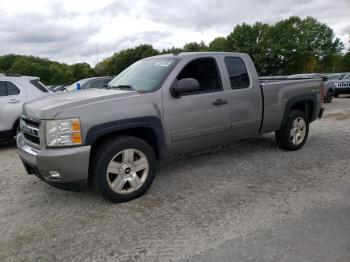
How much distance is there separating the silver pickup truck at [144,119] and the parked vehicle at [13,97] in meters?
3.27

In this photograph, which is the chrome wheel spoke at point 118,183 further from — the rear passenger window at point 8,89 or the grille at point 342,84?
the grille at point 342,84

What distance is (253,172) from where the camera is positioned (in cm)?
527

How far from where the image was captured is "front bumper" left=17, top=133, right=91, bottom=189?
3709mm

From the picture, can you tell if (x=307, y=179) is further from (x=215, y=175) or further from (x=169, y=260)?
(x=169, y=260)

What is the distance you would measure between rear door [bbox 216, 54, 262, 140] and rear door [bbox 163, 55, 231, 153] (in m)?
0.15

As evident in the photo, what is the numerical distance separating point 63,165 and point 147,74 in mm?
1902

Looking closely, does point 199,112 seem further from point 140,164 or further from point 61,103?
point 61,103

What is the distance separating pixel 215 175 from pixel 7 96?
519cm

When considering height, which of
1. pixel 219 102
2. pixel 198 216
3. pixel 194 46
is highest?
pixel 194 46

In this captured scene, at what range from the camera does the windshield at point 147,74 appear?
464cm

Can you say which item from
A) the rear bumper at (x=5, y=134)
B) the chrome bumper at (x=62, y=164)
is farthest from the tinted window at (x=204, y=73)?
the rear bumper at (x=5, y=134)

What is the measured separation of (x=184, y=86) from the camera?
14.7 feet

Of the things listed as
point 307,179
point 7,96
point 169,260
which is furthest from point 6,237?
point 7,96

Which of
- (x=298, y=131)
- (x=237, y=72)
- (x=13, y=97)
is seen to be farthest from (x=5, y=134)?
(x=298, y=131)
